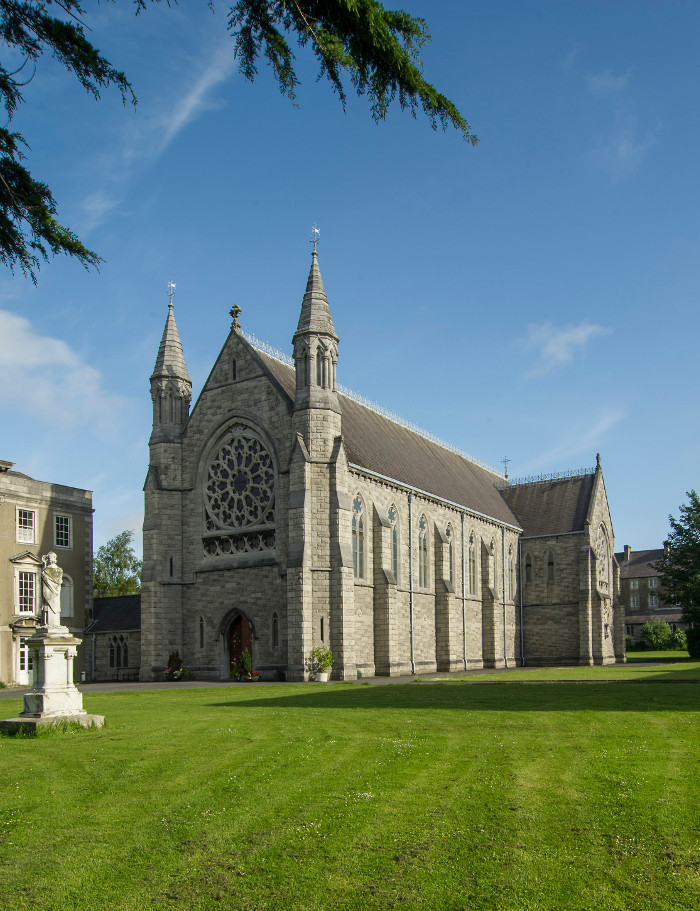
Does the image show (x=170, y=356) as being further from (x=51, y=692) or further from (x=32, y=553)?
(x=51, y=692)

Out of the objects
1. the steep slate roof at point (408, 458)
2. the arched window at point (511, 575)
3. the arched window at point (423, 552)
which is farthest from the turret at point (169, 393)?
the arched window at point (511, 575)

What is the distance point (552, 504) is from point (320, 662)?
30.4m

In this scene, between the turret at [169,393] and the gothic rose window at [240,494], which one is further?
the turret at [169,393]

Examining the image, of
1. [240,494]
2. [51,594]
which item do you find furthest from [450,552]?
[51,594]

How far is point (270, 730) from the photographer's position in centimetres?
1602

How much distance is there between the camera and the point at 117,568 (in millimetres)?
77312

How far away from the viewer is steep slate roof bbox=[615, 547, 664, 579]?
106812mm

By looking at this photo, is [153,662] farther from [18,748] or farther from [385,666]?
[18,748]

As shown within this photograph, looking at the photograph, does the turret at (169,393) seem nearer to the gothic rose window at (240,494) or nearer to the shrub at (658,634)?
the gothic rose window at (240,494)

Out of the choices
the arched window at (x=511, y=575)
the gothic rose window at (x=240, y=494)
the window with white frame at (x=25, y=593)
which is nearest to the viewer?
the gothic rose window at (x=240, y=494)

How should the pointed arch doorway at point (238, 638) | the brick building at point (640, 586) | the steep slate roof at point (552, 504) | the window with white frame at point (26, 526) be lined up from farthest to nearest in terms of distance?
the brick building at point (640, 586), the steep slate roof at point (552, 504), the window with white frame at point (26, 526), the pointed arch doorway at point (238, 638)

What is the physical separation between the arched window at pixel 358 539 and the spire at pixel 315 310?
24.1 feet

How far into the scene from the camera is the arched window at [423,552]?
42.4m

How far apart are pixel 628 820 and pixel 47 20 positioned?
10.1 meters
